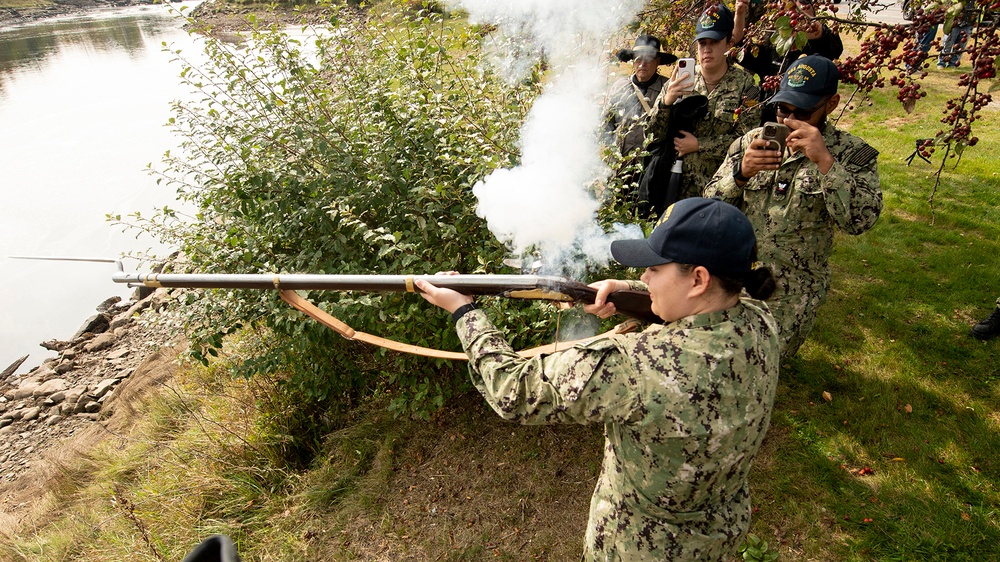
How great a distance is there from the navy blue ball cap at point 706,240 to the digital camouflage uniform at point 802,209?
2.12 meters

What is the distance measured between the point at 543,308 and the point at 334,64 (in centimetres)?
286

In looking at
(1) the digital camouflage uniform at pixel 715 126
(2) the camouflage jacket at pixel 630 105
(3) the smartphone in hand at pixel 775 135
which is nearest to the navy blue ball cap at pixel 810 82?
(3) the smartphone in hand at pixel 775 135

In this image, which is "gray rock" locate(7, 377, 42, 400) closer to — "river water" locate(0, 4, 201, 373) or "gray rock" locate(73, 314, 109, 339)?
"river water" locate(0, 4, 201, 373)

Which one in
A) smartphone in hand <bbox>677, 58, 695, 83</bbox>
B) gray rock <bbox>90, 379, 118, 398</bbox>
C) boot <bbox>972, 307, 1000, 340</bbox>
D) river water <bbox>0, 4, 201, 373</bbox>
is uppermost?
smartphone in hand <bbox>677, 58, 695, 83</bbox>

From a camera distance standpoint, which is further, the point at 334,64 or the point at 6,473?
the point at 6,473

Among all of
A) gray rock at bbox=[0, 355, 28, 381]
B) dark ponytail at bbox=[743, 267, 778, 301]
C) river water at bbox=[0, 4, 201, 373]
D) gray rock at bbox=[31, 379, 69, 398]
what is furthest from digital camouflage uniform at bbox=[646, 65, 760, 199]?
gray rock at bbox=[0, 355, 28, 381]

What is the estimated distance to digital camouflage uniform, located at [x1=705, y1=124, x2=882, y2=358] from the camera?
366cm

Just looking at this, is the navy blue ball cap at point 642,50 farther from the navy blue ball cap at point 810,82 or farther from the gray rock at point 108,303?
the gray rock at point 108,303

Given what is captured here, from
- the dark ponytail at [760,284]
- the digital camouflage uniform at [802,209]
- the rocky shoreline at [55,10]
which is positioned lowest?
the digital camouflage uniform at [802,209]

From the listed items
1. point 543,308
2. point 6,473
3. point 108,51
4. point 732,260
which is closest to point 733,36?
point 543,308

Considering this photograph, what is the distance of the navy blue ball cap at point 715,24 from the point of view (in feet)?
15.3

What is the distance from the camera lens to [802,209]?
395 cm

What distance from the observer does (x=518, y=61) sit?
460 centimetres

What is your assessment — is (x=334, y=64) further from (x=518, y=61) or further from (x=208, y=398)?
(x=208, y=398)
